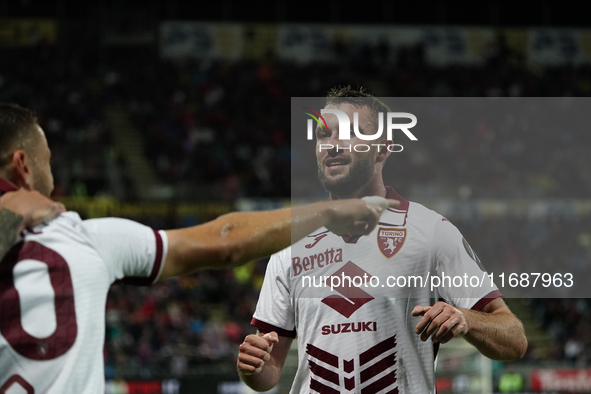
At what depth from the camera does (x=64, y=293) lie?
9.50 feet

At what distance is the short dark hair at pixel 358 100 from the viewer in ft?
14.3

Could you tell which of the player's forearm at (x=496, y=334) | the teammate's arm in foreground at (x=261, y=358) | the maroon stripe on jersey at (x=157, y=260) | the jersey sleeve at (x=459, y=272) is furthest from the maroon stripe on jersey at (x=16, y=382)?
the jersey sleeve at (x=459, y=272)

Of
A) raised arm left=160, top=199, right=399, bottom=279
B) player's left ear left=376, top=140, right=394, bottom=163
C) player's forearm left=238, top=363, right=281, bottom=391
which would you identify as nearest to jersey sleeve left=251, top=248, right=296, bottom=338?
player's forearm left=238, top=363, right=281, bottom=391

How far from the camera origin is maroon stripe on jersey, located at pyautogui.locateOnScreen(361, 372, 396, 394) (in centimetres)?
386

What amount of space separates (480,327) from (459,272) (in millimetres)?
404

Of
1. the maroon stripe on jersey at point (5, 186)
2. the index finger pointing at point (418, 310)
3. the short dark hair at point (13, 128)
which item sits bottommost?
the index finger pointing at point (418, 310)

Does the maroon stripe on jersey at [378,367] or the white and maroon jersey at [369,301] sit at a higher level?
the white and maroon jersey at [369,301]

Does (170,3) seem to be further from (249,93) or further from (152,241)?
(152,241)

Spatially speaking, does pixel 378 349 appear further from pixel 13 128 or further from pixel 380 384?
pixel 13 128

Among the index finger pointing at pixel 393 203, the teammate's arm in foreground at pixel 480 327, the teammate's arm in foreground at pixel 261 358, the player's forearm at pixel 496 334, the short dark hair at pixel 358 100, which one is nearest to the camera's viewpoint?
the teammate's arm in foreground at pixel 480 327

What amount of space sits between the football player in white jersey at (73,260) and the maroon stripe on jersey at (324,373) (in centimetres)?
105

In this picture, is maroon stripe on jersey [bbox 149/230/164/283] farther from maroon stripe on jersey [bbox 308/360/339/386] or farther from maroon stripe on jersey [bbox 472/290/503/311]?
maroon stripe on jersey [bbox 472/290/503/311]

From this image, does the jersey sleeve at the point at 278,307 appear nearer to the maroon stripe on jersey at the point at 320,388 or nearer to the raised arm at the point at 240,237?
the maroon stripe on jersey at the point at 320,388

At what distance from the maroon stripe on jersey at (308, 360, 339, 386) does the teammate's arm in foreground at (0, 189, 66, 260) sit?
1.65 metres
